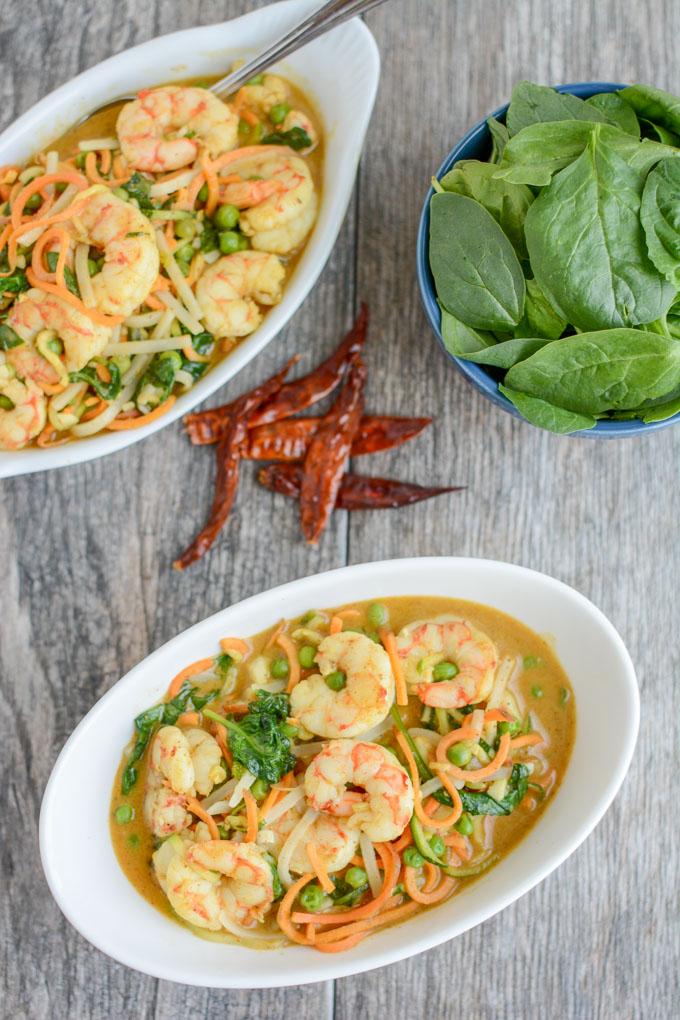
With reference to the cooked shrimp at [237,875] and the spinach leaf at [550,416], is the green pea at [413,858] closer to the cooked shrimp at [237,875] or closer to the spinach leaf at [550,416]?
the cooked shrimp at [237,875]

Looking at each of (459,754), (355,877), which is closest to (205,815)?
(355,877)

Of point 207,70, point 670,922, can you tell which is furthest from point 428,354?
point 670,922

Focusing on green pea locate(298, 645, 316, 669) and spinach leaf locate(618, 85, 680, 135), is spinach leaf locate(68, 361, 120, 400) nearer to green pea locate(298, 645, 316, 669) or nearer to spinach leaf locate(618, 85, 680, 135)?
green pea locate(298, 645, 316, 669)

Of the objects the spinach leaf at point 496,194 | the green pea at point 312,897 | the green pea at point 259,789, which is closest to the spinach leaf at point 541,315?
the spinach leaf at point 496,194

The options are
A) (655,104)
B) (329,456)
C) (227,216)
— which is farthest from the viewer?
(329,456)

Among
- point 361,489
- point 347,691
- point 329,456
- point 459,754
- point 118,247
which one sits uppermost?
point 118,247

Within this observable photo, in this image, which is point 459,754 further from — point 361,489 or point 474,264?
point 474,264

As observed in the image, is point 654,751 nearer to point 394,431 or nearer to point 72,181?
point 394,431
